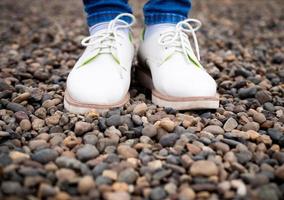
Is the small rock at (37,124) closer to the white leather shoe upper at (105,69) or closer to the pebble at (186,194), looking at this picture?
the white leather shoe upper at (105,69)

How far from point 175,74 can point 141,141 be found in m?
0.28

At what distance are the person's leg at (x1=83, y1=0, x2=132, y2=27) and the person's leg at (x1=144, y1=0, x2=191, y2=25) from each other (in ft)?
0.30

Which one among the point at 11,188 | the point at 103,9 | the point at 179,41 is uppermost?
the point at 103,9

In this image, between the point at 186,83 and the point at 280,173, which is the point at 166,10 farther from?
the point at 280,173

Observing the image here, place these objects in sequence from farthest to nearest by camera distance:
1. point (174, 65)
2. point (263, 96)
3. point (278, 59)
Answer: point (278, 59)
point (263, 96)
point (174, 65)

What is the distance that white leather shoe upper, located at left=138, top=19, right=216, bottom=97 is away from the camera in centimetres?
124

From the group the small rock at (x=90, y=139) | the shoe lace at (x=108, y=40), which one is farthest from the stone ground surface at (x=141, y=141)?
the shoe lace at (x=108, y=40)

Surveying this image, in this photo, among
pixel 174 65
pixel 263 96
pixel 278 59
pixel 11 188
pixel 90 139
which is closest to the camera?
pixel 11 188

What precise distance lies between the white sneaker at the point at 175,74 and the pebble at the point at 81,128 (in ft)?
0.87

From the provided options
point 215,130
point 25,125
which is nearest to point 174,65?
point 215,130

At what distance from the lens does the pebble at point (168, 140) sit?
1.07m

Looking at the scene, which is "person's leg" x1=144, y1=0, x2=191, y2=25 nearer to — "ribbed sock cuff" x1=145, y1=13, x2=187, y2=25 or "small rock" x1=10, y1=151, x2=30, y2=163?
"ribbed sock cuff" x1=145, y1=13, x2=187, y2=25

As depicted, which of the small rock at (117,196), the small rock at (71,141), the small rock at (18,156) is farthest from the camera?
the small rock at (71,141)

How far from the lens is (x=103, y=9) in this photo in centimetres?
135
